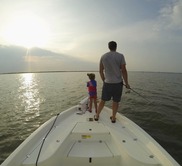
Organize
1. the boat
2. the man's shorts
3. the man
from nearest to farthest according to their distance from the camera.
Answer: the boat
the man
the man's shorts

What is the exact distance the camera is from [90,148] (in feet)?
10.6

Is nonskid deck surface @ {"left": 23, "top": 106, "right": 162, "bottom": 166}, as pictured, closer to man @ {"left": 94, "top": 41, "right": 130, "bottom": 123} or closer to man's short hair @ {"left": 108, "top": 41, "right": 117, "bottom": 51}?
man @ {"left": 94, "top": 41, "right": 130, "bottom": 123}

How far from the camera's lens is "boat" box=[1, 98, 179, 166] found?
2.63 meters

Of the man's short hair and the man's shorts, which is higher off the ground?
the man's short hair

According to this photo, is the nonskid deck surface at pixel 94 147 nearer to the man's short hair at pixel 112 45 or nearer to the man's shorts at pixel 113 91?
the man's shorts at pixel 113 91

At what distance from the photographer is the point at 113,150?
3121 millimetres

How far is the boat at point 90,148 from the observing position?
2.63m

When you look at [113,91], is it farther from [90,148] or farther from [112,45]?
[90,148]

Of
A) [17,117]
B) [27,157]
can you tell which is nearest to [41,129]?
[27,157]

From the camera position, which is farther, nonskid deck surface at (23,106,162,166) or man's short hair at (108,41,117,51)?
man's short hair at (108,41,117,51)

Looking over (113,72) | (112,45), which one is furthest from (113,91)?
(112,45)

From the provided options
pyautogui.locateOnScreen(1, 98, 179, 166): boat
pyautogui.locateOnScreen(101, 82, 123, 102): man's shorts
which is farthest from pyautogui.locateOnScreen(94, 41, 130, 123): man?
pyautogui.locateOnScreen(1, 98, 179, 166): boat

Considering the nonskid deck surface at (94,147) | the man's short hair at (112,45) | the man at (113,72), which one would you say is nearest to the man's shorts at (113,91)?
the man at (113,72)

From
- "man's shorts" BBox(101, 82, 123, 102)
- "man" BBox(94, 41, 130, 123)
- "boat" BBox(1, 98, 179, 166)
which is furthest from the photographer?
"man's shorts" BBox(101, 82, 123, 102)
